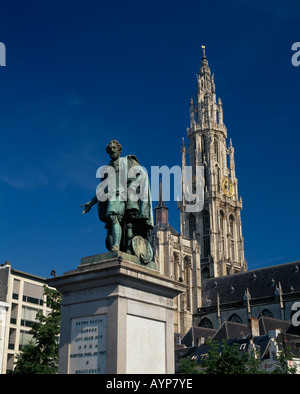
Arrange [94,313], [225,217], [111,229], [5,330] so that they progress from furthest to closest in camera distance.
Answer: [225,217] < [5,330] < [111,229] < [94,313]

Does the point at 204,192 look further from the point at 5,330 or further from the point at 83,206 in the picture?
the point at 83,206

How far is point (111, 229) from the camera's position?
9.12 metres

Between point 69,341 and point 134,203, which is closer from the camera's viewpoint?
point 69,341

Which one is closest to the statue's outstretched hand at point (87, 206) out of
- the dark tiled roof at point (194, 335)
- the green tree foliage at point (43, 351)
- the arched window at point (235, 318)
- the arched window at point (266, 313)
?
the green tree foliage at point (43, 351)

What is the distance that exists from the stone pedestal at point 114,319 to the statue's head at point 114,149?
1.95m

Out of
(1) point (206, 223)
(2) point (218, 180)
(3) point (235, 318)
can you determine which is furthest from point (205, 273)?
(2) point (218, 180)

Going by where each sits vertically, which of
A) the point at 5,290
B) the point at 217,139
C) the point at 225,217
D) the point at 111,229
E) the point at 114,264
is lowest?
the point at 114,264

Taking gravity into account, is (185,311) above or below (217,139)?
below

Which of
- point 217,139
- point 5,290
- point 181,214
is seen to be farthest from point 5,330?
point 217,139

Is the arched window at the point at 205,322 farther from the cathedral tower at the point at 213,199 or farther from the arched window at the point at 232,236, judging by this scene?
the arched window at the point at 232,236

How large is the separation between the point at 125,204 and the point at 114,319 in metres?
2.19

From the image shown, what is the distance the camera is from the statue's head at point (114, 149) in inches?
380

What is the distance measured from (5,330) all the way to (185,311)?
3860 cm
